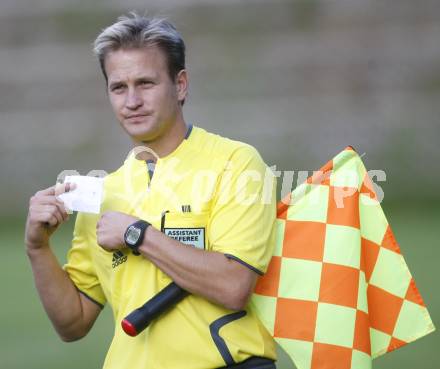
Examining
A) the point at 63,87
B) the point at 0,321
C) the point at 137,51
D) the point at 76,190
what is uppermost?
the point at 137,51

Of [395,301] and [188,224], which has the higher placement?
[188,224]

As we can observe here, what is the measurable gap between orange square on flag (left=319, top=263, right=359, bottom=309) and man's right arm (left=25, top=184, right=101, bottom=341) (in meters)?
0.60

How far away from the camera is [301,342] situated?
7.27 ft

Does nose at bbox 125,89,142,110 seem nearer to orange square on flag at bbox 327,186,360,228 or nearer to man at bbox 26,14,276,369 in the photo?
man at bbox 26,14,276,369

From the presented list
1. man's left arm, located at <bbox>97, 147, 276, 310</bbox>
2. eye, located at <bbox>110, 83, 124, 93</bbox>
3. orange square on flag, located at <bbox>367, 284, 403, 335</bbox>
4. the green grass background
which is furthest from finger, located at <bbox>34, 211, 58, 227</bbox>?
the green grass background

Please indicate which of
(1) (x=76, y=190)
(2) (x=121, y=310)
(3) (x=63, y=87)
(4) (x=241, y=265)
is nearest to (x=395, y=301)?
(4) (x=241, y=265)

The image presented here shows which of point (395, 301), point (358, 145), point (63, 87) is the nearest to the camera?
point (395, 301)

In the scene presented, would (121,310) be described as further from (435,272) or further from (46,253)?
(435,272)

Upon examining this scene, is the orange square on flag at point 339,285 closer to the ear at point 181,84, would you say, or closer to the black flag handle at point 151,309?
the black flag handle at point 151,309

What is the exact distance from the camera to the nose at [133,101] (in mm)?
2223

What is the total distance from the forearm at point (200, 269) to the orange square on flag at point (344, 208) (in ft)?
0.98

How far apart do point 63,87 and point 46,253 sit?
16.0ft

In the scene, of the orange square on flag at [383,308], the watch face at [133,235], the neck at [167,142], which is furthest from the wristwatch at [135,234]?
the orange square on flag at [383,308]

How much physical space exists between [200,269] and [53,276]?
0.45m
